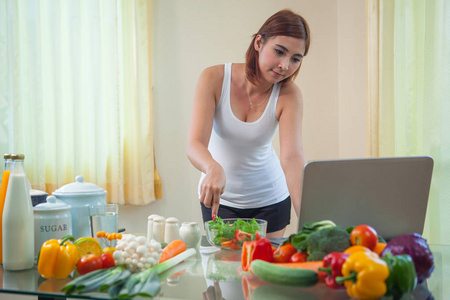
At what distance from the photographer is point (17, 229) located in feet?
3.76

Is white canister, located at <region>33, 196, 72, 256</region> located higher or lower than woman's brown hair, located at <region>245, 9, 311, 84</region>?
lower

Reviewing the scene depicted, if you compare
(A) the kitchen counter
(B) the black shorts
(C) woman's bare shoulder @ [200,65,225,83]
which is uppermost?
(C) woman's bare shoulder @ [200,65,225,83]

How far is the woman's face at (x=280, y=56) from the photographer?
73.0 inches

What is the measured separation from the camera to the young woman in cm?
189

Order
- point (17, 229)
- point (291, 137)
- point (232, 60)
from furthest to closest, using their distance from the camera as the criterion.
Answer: point (232, 60) < point (291, 137) < point (17, 229)

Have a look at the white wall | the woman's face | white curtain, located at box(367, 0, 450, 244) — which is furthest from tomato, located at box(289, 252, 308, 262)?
Result: the white wall

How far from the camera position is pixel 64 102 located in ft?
10.4

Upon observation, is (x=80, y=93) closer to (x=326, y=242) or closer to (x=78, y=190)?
(x=78, y=190)

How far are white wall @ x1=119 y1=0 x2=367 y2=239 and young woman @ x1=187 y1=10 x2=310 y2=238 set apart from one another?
47.3 inches

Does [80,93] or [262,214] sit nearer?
[262,214]

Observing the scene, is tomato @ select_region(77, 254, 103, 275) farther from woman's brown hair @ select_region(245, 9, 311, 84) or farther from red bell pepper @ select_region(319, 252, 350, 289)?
woman's brown hair @ select_region(245, 9, 311, 84)

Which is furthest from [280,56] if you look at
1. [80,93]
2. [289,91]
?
[80,93]

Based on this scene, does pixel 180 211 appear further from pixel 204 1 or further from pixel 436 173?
pixel 436 173

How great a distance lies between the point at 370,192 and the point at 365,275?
392 millimetres
